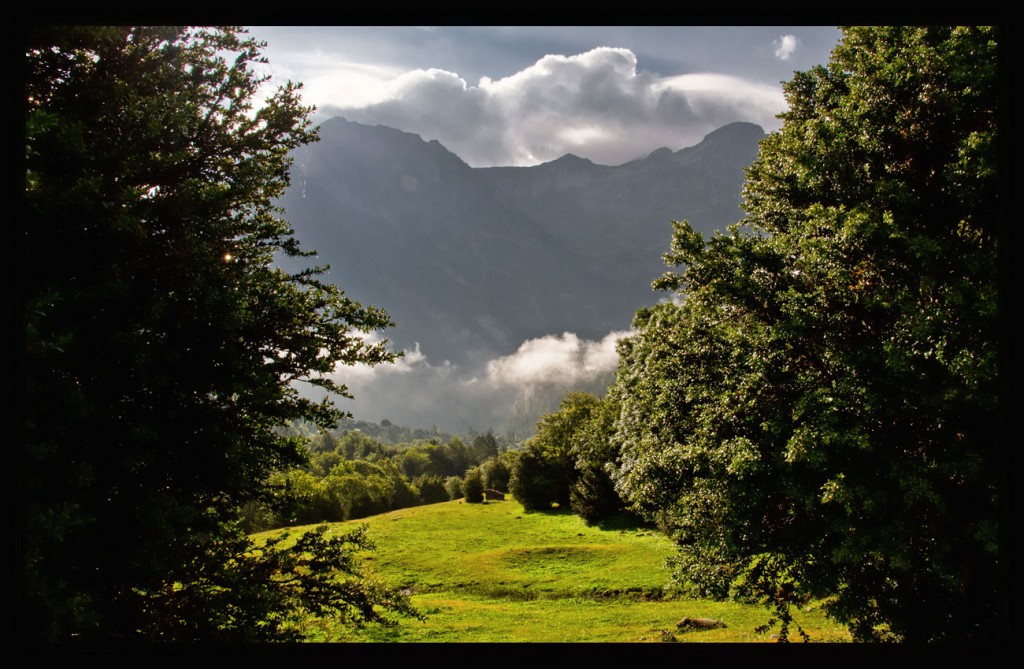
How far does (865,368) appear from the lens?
873cm

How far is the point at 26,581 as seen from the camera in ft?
16.3

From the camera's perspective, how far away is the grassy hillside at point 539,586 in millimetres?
17547

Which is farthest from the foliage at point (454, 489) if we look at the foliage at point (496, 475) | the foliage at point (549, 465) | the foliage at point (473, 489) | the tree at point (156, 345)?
the tree at point (156, 345)

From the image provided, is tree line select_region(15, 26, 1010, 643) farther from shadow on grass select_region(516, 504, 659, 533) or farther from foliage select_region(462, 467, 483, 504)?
foliage select_region(462, 467, 483, 504)

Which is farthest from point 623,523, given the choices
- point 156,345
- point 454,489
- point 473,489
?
point 454,489

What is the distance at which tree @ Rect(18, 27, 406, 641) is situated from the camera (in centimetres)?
643

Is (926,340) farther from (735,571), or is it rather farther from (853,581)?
(735,571)

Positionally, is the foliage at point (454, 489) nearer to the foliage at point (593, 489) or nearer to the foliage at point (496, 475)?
the foliage at point (496, 475)

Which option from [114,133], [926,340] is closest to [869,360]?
[926,340]

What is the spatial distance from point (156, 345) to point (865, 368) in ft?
40.0

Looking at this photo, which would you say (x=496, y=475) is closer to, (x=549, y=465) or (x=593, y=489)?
(x=549, y=465)

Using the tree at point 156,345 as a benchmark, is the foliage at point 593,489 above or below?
below

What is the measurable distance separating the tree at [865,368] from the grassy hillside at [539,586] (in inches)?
207

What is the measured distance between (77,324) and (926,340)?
13.3m
